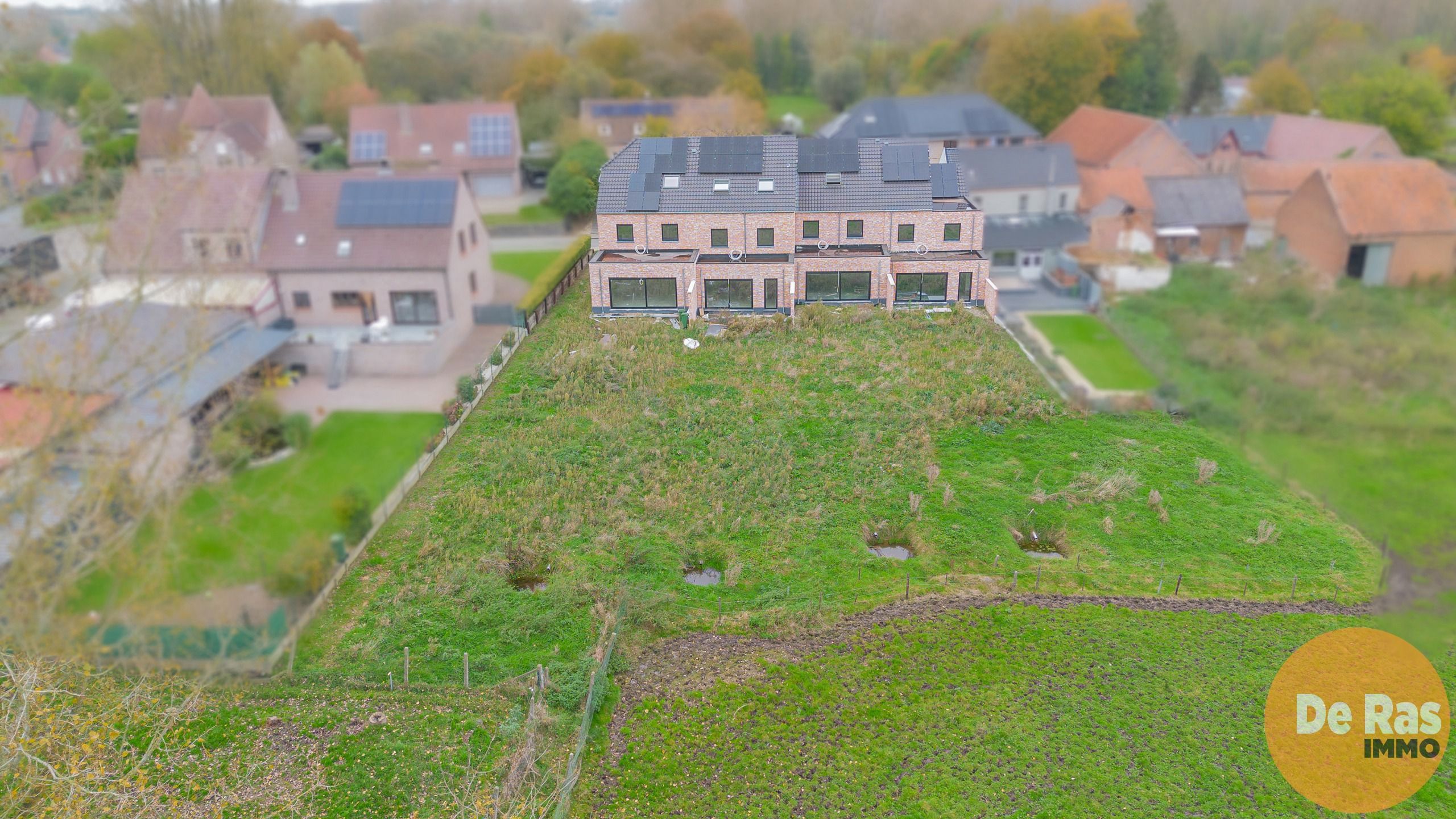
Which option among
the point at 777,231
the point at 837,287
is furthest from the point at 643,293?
the point at 837,287

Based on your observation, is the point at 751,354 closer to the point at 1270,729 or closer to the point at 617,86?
the point at 1270,729

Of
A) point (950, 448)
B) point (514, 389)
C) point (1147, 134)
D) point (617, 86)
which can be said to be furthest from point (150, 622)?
point (617, 86)

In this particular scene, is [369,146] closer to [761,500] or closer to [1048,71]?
[1048,71]

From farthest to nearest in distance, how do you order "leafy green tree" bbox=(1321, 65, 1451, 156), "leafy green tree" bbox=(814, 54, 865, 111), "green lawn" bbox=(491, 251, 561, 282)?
"leafy green tree" bbox=(814, 54, 865, 111) < "leafy green tree" bbox=(1321, 65, 1451, 156) < "green lawn" bbox=(491, 251, 561, 282)

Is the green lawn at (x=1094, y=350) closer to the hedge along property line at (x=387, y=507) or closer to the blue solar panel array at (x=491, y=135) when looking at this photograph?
the hedge along property line at (x=387, y=507)

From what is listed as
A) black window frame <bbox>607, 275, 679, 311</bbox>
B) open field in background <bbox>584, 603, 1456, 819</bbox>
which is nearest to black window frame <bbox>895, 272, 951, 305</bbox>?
black window frame <bbox>607, 275, 679, 311</bbox>

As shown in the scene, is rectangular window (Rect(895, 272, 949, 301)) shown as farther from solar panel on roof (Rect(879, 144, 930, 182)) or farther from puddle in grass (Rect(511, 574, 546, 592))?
puddle in grass (Rect(511, 574, 546, 592))

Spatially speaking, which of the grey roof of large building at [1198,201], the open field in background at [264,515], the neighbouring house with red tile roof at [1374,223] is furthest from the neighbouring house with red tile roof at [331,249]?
the grey roof of large building at [1198,201]
